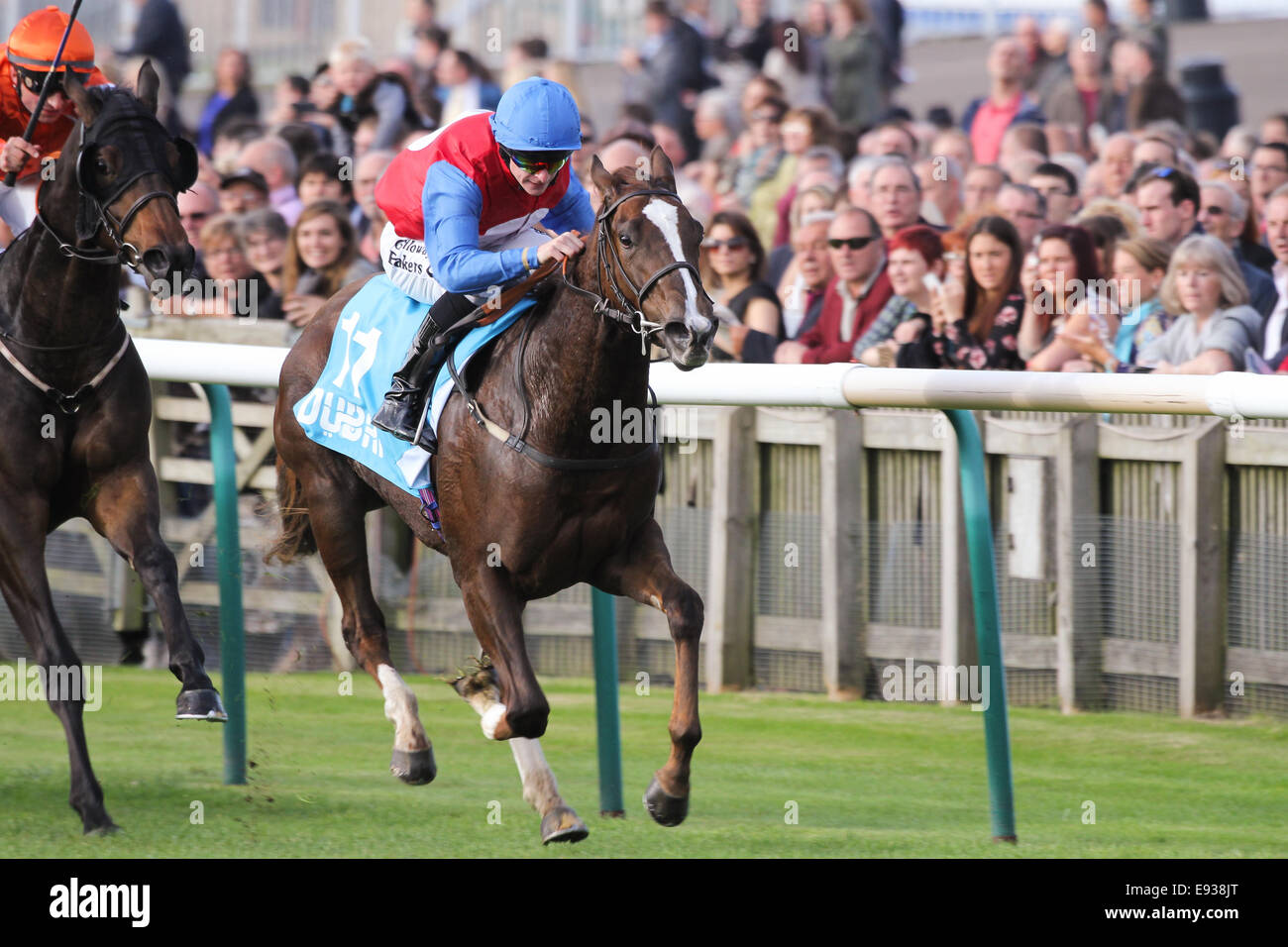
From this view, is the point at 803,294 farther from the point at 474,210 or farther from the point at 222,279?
the point at 474,210

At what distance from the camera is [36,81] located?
5.51 meters

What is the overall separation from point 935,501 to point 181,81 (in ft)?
32.3

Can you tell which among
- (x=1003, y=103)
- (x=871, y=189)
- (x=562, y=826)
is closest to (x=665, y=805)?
(x=562, y=826)

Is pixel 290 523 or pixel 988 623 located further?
pixel 290 523

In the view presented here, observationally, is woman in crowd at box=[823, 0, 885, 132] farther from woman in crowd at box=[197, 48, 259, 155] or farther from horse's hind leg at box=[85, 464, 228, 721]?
horse's hind leg at box=[85, 464, 228, 721]

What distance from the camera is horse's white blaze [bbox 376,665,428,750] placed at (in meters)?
5.36

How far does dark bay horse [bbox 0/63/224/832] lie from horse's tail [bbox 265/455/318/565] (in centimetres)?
65

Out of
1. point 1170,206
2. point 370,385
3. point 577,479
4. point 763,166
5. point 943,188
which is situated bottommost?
point 577,479

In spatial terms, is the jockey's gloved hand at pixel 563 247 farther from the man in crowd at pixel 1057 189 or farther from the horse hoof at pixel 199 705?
the man in crowd at pixel 1057 189

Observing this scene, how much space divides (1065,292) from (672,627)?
3408mm

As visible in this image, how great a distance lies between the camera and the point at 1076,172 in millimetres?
9492

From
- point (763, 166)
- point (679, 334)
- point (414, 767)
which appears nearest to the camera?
point (679, 334)

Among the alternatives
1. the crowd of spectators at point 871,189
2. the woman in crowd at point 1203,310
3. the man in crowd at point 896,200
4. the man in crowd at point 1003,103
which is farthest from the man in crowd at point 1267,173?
the man in crowd at point 1003,103

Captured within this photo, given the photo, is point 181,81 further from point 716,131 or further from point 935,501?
point 935,501
